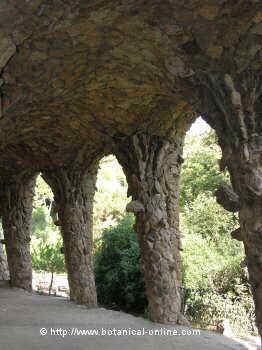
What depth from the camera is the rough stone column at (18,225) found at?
10.5 meters

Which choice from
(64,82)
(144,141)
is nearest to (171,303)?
(144,141)

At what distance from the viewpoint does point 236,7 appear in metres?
3.44

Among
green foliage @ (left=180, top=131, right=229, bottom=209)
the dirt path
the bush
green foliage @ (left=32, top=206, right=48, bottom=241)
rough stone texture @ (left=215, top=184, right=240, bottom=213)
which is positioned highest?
green foliage @ (left=180, top=131, right=229, bottom=209)

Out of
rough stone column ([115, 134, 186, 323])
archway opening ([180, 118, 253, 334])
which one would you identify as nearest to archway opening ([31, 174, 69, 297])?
archway opening ([180, 118, 253, 334])

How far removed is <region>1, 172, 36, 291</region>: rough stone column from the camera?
10453 millimetres

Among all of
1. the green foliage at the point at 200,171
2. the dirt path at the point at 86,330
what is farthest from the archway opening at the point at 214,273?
the dirt path at the point at 86,330

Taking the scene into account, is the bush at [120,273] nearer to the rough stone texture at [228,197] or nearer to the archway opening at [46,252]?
the archway opening at [46,252]

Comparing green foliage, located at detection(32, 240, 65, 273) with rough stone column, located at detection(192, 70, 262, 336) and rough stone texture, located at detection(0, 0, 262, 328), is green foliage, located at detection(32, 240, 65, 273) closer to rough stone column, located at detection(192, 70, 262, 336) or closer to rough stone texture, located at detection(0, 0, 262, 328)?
rough stone texture, located at detection(0, 0, 262, 328)

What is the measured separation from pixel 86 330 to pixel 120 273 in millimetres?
3629

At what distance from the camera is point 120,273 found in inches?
373

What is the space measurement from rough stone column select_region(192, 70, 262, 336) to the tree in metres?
10.9

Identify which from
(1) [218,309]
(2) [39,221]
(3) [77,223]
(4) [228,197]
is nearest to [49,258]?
(3) [77,223]

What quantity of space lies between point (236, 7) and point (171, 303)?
14.8 feet

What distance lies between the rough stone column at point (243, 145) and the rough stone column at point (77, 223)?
513 cm
